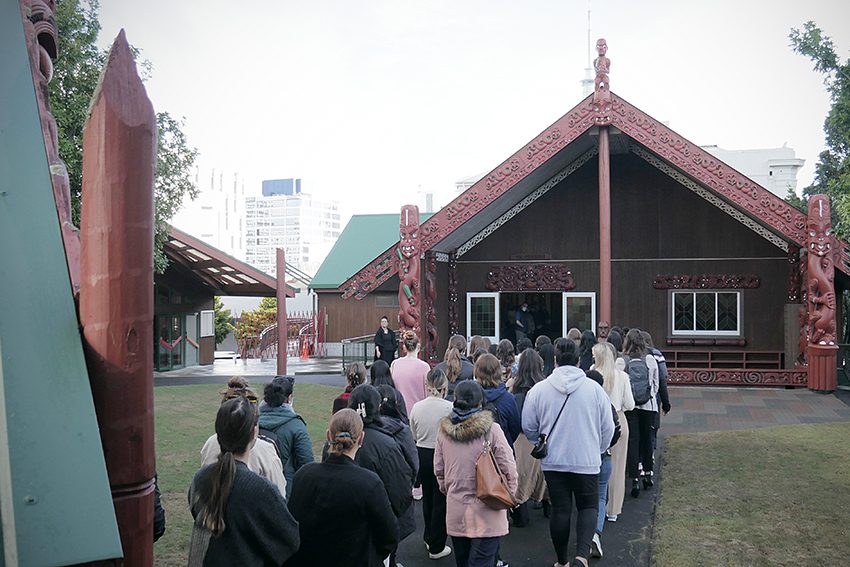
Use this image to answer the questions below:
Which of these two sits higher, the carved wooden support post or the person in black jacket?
the carved wooden support post

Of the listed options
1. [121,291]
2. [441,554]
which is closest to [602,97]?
[441,554]

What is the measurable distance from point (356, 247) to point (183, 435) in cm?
1745

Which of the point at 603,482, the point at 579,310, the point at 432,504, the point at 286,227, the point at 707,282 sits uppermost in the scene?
the point at 286,227

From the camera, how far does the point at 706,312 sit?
54.7ft

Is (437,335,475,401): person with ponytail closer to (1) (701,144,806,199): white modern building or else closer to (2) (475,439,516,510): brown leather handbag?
(2) (475,439,516,510): brown leather handbag

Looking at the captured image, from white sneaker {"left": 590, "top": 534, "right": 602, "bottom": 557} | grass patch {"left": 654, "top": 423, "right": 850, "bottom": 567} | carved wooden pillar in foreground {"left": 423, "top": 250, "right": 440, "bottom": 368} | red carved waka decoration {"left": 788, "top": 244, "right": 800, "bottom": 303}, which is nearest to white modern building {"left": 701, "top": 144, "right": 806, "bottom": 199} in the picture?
red carved waka decoration {"left": 788, "top": 244, "right": 800, "bottom": 303}

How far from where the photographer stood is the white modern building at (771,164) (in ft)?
140

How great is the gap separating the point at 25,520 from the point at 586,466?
14.0 feet

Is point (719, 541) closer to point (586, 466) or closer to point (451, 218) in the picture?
point (586, 466)

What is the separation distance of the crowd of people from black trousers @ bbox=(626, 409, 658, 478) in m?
0.02

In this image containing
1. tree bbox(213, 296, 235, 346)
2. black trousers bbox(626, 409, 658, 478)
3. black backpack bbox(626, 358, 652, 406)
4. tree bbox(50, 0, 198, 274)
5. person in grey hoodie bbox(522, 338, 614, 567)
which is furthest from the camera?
tree bbox(213, 296, 235, 346)

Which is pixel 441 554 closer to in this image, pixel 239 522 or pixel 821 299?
pixel 239 522

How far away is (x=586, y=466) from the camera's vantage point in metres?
4.88

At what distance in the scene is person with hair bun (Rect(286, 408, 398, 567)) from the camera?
3271mm
